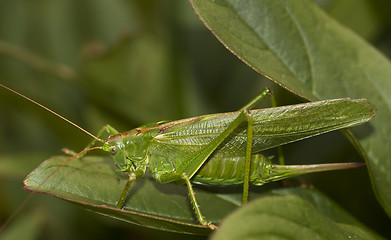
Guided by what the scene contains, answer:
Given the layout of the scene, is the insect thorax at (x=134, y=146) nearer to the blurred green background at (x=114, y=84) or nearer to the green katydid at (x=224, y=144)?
the green katydid at (x=224, y=144)

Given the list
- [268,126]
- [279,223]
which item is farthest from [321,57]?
[279,223]

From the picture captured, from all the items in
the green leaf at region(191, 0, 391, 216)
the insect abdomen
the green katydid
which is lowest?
the insect abdomen

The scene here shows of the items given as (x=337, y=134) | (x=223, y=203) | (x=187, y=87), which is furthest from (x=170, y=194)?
(x=337, y=134)

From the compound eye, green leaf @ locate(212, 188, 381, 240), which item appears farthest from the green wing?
green leaf @ locate(212, 188, 381, 240)

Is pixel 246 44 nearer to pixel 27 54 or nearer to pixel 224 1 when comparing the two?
pixel 224 1

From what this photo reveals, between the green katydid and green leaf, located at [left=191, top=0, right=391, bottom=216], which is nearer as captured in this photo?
green leaf, located at [left=191, top=0, right=391, bottom=216]

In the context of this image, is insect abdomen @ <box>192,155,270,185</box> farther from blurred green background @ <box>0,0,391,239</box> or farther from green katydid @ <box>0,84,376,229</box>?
blurred green background @ <box>0,0,391,239</box>

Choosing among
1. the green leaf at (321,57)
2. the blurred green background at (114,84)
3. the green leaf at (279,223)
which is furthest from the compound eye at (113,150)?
the green leaf at (279,223)
